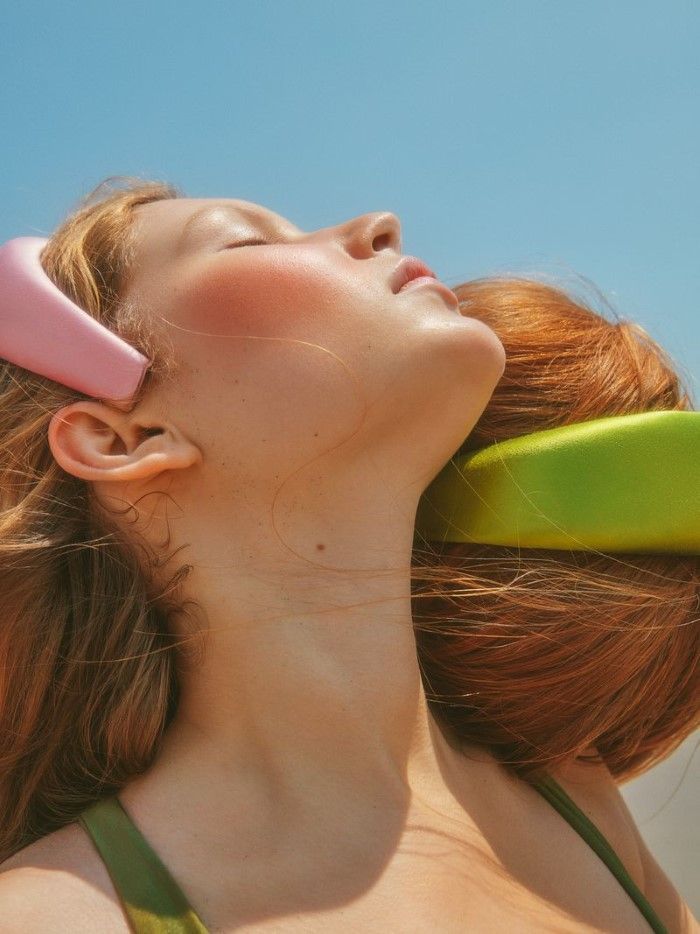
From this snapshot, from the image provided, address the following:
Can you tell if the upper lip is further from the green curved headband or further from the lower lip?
the green curved headband

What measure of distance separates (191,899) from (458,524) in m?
0.93

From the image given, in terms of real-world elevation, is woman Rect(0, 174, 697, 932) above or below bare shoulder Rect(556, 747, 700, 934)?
above

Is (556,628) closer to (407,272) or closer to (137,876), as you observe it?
(407,272)

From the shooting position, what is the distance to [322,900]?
152cm

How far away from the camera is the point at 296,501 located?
1.79m

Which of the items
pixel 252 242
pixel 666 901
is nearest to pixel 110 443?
pixel 252 242

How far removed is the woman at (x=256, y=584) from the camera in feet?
5.53

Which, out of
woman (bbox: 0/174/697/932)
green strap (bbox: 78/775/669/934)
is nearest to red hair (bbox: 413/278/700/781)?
woman (bbox: 0/174/697/932)

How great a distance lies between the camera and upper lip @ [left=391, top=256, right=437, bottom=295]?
76.2 inches

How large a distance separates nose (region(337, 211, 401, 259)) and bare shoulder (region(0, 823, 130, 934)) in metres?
1.22

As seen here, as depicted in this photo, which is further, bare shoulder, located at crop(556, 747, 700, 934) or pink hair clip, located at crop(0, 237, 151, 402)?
bare shoulder, located at crop(556, 747, 700, 934)

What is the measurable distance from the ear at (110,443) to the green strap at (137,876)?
59cm

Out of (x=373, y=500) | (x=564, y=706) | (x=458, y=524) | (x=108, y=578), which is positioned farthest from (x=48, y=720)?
(x=564, y=706)

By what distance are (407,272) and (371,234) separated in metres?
0.12
